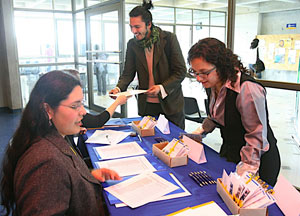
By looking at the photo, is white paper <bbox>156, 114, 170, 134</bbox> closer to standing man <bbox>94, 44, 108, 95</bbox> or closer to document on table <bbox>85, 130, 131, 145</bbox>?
document on table <bbox>85, 130, 131, 145</bbox>

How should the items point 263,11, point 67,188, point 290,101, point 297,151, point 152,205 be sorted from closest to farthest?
point 67,188 → point 152,205 → point 263,11 → point 297,151 → point 290,101

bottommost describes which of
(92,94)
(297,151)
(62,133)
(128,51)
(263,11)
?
(297,151)

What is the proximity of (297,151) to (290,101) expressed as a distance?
28.3 inches

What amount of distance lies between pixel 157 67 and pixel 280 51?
125 centimetres

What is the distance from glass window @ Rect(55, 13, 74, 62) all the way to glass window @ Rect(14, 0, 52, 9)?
383 millimetres

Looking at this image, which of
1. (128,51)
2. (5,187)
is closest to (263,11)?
(128,51)

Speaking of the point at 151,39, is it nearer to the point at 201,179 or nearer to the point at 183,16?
the point at 201,179

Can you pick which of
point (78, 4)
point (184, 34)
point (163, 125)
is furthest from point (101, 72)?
point (163, 125)

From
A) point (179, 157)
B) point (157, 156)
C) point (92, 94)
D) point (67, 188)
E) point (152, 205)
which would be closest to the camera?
point (67, 188)

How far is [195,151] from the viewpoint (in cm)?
153

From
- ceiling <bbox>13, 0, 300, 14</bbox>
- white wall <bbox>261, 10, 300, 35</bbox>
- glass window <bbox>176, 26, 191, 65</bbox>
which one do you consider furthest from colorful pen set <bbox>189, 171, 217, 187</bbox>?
glass window <bbox>176, 26, 191, 65</bbox>

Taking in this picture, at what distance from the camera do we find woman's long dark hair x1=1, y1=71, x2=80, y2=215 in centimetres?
98

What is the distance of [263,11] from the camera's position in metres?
2.76

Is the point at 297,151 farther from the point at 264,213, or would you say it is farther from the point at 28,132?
the point at 28,132
